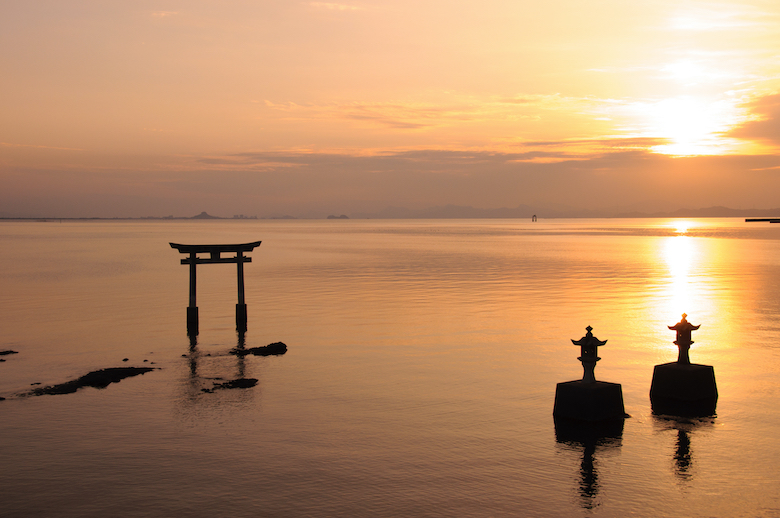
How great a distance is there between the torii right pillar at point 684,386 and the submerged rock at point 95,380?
13.5 meters

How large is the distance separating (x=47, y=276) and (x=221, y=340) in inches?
1389

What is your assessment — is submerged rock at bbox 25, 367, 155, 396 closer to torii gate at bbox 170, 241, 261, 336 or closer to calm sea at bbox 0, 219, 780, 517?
calm sea at bbox 0, 219, 780, 517

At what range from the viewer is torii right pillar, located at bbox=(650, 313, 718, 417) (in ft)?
47.0

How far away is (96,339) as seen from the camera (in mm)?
24594

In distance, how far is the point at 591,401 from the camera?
13055mm

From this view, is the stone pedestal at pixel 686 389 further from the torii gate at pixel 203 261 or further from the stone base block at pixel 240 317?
the stone base block at pixel 240 317

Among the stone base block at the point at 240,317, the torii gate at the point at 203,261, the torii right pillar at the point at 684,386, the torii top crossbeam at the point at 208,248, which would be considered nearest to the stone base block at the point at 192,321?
the torii gate at the point at 203,261

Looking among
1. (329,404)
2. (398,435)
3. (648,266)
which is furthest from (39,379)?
(648,266)

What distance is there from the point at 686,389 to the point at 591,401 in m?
3.01

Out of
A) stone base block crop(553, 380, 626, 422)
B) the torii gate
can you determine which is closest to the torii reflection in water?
the torii gate

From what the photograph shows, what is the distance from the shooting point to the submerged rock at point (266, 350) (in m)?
21.3

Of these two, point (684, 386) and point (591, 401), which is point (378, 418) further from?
point (684, 386)

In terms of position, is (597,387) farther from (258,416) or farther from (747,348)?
(747,348)

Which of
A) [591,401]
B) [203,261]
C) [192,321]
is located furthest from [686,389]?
[203,261]
